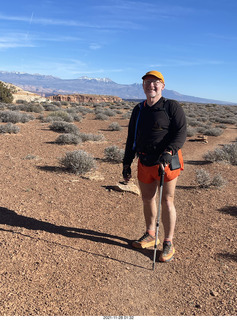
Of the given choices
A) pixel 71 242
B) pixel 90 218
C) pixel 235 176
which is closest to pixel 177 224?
pixel 90 218

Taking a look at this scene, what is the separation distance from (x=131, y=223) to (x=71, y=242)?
1.27 metres

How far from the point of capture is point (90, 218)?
496cm

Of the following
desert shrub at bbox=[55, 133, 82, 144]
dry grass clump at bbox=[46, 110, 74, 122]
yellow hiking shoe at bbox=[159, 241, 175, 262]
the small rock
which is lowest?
the small rock

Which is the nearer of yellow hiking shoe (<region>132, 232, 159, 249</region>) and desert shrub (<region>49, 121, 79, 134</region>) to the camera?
yellow hiking shoe (<region>132, 232, 159, 249</region>)

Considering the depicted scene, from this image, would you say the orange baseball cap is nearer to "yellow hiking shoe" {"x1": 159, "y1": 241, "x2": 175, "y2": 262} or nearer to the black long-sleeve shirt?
the black long-sleeve shirt

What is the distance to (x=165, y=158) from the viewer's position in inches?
126

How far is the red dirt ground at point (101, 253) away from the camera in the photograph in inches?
113

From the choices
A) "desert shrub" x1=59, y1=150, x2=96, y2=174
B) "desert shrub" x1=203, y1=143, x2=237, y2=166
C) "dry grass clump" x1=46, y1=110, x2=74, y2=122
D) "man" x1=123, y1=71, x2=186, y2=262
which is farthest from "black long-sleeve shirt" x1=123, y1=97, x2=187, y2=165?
"dry grass clump" x1=46, y1=110, x2=74, y2=122

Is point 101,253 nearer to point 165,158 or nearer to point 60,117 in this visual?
point 165,158

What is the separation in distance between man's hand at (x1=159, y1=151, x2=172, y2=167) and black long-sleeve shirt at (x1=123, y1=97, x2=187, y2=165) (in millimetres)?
85

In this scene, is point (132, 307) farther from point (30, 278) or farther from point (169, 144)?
point (169, 144)

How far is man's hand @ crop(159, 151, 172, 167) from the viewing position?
10.5 ft

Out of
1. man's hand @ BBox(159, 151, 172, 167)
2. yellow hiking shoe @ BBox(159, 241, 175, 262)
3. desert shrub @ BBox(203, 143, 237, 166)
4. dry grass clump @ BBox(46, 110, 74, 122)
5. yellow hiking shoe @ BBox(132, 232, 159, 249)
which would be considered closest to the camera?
man's hand @ BBox(159, 151, 172, 167)

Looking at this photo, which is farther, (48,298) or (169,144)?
(169,144)
